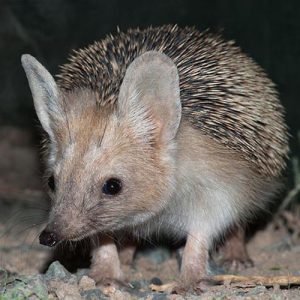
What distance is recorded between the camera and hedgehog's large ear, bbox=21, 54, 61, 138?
20.7ft

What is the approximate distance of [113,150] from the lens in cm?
612

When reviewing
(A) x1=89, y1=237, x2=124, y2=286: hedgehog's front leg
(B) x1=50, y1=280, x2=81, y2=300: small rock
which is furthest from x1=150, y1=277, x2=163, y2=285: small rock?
(B) x1=50, y1=280, x2=81, y2=300: small rock

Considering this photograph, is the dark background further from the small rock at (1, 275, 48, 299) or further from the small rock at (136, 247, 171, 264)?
the small rock at (1, 275, 48, 299)

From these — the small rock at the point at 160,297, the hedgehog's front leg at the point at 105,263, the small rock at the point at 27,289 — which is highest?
the small rock at the point at 27,289

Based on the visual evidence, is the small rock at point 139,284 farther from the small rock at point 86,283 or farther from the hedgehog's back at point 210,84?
the hedgehog's back at point 210,84

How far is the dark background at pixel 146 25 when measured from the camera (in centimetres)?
867

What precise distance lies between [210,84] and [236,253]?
1.98 m

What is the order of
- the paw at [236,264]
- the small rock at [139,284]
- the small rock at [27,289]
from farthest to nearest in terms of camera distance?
the paw at [236,264]
the small rock at [139,284]
the small rock at [27,289]

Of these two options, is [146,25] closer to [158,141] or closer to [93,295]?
[158,141]

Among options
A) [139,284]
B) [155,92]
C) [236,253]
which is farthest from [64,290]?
[236,253]

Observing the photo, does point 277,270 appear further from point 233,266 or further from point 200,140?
point 200,140

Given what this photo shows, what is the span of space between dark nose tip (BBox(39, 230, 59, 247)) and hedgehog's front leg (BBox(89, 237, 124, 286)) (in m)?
1.20

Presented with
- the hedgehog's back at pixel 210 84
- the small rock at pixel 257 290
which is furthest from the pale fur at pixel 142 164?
the small rock at pixel 257 290

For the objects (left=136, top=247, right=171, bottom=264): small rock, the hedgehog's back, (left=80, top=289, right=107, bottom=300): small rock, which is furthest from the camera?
(left=136, top=247, right=171, bottom=264): small rock
